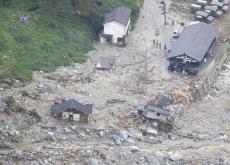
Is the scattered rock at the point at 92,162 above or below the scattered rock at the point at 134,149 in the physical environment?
below

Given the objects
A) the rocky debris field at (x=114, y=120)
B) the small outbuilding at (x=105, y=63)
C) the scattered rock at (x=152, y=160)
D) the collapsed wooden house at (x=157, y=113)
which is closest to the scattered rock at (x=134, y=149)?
the rocky debris field at (x=114, y=120)

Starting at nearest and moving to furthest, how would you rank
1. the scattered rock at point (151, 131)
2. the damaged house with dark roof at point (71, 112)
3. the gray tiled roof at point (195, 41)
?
1. the scattered rock at point (151, 131)
2. the damaged house with dark roof at point (71, 112)
3. the gray tiled roof at point (195, 41)

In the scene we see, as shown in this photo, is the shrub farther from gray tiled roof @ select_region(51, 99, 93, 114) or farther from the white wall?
the white wall

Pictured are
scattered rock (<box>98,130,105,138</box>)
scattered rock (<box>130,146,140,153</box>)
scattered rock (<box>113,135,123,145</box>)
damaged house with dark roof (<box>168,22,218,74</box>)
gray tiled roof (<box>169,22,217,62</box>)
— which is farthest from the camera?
gray tiled roof (<box>169,22,217,62</box>)

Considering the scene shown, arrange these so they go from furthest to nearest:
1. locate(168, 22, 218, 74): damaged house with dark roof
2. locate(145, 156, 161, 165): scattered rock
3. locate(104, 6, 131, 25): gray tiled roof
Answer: locate(104, 6, 131, 25): gray tiled roof, locate(168, 22, 218, 74): damaged house with dark roof, locate(145, 156, 161, 165): scattered rock

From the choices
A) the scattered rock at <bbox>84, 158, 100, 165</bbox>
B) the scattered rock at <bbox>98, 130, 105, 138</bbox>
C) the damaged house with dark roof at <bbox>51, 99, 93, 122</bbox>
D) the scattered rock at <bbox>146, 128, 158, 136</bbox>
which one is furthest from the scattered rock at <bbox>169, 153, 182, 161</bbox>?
the damaged house with dark roof at <bbox>51, 99, 93, 122</bbox>

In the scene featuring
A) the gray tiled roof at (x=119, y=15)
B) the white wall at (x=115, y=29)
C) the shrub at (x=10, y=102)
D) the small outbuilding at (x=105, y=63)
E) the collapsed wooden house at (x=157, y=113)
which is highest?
the gray tiled roof at (x=119, y=15)

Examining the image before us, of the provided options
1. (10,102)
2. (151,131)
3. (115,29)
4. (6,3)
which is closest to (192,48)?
(115,29)

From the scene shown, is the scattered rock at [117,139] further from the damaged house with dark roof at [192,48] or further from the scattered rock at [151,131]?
the damaged house with dark roof at [192,48]
